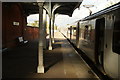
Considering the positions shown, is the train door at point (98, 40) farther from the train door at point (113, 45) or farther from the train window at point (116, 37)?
the train window at point (116, 37)

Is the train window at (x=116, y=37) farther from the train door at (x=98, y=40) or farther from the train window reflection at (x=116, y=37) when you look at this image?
the train door at (x=98, y=40)

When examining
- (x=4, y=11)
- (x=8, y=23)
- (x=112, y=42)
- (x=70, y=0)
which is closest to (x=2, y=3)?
(x=4, y=11)

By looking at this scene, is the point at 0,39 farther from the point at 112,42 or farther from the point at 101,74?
the point at 112,42

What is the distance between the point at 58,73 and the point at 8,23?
25.2ft

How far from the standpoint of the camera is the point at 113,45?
4668 millimetres

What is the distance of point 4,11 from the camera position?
11547 mm

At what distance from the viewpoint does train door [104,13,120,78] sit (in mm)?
4391

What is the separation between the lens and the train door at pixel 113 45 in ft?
14.4

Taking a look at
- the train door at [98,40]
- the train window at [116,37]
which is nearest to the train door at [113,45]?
the train window at [116,37]

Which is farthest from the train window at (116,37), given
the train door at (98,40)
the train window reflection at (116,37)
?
the train door at (98,40)

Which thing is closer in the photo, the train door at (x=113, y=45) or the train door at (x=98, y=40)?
the train door at (x=113, y=45)

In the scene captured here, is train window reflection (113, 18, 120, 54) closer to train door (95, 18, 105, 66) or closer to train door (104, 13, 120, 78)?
train door (104, 13, 120, 78)

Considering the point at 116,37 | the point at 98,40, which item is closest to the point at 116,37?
the point at 116,37

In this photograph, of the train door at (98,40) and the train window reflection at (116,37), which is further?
the train door at (98,40)
